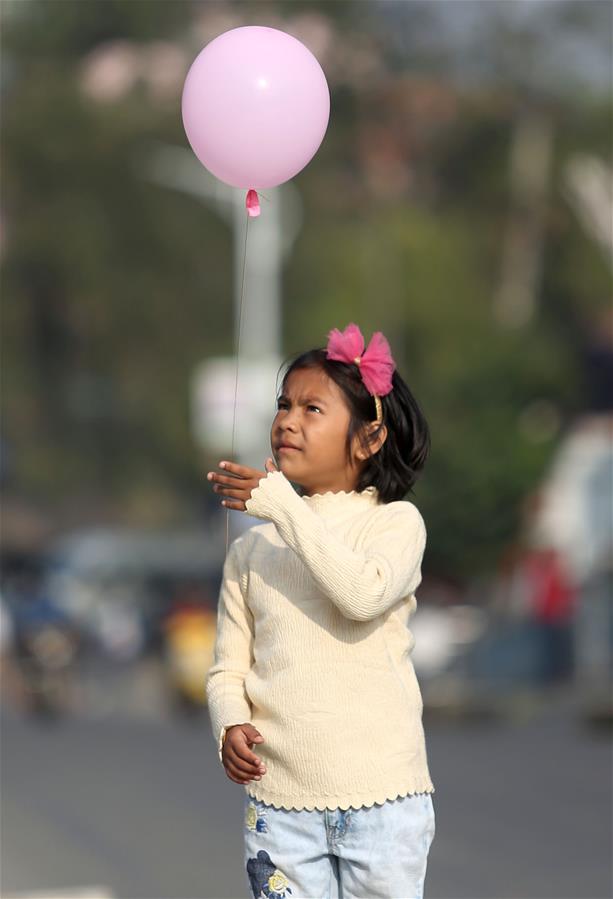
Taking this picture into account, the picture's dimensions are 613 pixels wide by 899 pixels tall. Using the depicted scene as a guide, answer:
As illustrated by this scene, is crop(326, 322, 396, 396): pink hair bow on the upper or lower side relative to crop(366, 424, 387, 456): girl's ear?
Result: upper

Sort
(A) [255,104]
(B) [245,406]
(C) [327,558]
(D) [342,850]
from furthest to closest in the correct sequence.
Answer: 1. (B) [245,406]
2. (A) [255,104]
3. (D) [342,850]
4. (C) [327,558]

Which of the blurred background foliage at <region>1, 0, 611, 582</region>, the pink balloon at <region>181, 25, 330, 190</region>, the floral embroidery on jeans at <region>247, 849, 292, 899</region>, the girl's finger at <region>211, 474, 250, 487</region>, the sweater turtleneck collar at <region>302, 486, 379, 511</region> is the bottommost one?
the floral embroidery on jeans at <region>247, 849, 292, 899</region>

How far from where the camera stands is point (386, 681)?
382cm

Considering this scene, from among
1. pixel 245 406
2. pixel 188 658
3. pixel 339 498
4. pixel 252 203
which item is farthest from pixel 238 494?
pixel 245 406

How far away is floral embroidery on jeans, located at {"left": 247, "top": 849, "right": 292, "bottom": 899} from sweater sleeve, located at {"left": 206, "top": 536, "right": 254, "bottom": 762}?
0.25 metres

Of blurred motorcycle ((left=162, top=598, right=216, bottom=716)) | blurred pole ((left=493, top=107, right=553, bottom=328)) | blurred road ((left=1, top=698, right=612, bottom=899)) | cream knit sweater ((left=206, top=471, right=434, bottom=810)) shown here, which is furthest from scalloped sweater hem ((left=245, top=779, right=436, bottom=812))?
blurred pole ((left=493, top=107, right=553, bottom=328))

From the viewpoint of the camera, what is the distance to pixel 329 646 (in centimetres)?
380

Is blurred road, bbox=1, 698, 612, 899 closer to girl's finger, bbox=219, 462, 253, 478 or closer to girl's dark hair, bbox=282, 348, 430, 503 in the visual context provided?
girl's dark hair, bbox=282, 348, 430, 503

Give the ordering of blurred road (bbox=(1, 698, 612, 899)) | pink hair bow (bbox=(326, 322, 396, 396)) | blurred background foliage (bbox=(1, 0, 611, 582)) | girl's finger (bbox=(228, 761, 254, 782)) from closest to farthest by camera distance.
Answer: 1. girl's finger (bbox=(228, 761, 254, 782))
2. pink hair bow (bbox=(326, 322, 396, 396))
3. blurred road (bbox=(1, 698, 612, 899))
4. blurred background foliage (bbox=(1, 0, 611, 582))

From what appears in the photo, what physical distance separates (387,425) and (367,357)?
17cm

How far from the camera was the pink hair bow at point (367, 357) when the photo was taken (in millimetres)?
3887

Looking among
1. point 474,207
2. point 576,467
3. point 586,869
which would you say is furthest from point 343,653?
point 474,207

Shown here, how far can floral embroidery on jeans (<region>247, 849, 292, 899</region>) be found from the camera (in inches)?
149

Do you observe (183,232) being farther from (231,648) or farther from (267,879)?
(267,879)
